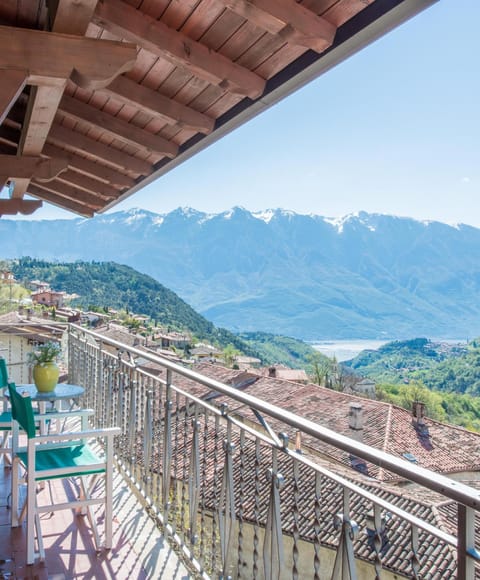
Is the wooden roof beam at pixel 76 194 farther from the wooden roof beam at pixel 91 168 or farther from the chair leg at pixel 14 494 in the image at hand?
the chair leg at pixel 14 494

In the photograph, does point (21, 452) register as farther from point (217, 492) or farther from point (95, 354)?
point (95, 354)

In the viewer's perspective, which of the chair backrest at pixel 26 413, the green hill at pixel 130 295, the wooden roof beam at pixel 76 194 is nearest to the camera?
the chair backrest at pixel 26 413

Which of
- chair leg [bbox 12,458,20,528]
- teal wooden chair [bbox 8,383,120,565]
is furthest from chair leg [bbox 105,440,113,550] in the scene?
chair leg [bbox 12,458,20,528]

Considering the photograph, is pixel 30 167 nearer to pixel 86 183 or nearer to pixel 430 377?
pixel 86 183

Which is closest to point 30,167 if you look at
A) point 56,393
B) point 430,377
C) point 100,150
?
point 100,150

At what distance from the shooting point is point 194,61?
224cm

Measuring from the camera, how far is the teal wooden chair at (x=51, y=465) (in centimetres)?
230

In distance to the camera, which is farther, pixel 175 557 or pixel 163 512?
pixel 163 512

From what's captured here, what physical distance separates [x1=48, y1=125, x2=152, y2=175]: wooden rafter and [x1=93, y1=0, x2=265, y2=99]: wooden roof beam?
169cm

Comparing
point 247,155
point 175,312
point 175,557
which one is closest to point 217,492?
point 175,557

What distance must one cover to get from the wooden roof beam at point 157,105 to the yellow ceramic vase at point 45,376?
1760 mm

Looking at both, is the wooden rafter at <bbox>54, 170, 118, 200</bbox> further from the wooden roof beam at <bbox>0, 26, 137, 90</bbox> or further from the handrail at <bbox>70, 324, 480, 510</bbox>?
the handrail at <bbox>70, 324, 480, 510</bbox>

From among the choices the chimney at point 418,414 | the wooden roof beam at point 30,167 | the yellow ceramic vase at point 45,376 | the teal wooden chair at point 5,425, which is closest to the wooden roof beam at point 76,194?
the wooden roof beam at point 30,167

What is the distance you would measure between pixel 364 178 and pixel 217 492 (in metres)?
146
